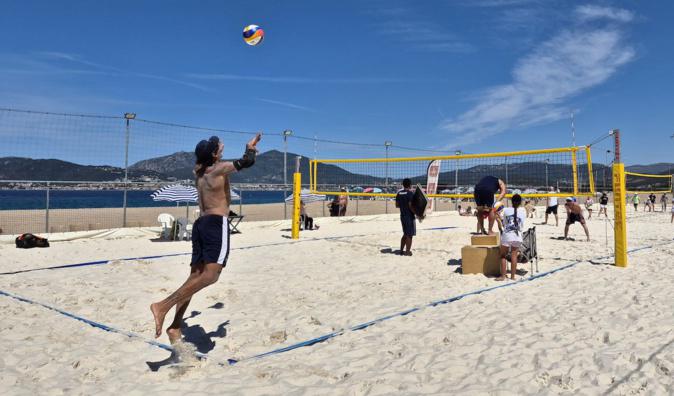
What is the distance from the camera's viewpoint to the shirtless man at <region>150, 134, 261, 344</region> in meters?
2.78

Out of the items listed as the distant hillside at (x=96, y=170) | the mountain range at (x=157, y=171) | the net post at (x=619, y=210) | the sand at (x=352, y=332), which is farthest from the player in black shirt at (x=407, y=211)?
the distant hillside at (x=96, y=170)

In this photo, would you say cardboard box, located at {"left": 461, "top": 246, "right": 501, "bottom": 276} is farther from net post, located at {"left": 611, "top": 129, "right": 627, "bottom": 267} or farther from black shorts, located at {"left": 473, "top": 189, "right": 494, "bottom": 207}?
net post, located at {"left": 611, "top": 129, "right": 627, "bottom": 267}

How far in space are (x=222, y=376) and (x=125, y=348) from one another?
0.87 meters

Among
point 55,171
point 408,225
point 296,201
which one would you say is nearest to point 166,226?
point 296,201

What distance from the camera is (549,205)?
45.5 feet

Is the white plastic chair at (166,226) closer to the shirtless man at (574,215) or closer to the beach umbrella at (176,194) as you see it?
the beach umbrella at (176,194)

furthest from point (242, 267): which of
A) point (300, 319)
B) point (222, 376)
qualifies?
point (222, 376)

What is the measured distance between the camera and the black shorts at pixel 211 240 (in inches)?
111

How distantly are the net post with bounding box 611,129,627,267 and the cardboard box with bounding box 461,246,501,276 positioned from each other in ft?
5.60

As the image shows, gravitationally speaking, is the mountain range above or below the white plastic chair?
above

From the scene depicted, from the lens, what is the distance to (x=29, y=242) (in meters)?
8.23

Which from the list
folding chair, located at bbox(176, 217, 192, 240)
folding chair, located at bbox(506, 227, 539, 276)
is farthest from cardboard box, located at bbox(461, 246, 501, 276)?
folding chair, located at bbox(176, 217, 192, 240)

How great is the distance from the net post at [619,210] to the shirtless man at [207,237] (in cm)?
525

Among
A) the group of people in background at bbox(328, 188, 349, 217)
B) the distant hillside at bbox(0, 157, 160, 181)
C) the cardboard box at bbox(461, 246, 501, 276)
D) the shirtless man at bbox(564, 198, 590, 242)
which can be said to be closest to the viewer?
the cardboard box at bbox(461, 246, 501, 276)
